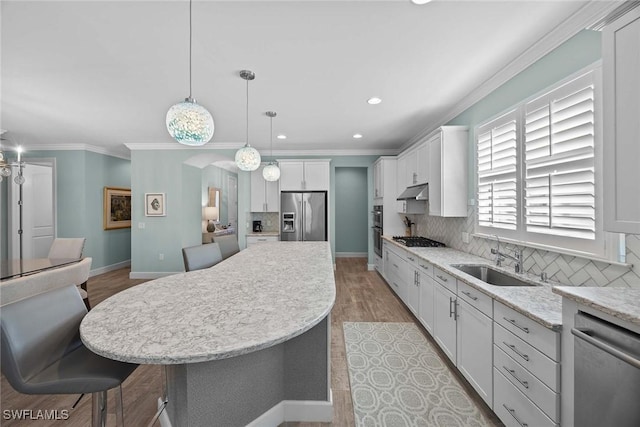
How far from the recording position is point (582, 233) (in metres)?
1.65

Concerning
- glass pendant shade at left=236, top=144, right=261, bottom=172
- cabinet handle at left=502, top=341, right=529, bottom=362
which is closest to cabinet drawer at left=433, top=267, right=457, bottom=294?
cabinet handle at left=502, top=341, right=529, bottom=362

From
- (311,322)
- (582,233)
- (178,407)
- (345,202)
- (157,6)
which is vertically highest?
(157,6)

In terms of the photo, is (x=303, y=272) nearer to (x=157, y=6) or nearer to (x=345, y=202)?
(x=157, y=6)

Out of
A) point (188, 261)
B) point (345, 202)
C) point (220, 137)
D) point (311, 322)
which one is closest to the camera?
point (311, 322)

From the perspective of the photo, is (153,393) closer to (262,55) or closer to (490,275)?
(262,55)

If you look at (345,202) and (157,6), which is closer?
(157,6)

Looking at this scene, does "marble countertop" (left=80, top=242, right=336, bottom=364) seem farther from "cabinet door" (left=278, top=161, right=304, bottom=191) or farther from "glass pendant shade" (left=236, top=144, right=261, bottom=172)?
"cabinet door" (left=278, top=161, right=304, bottom=191)

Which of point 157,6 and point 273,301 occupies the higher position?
point 157,6

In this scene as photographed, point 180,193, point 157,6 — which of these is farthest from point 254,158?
point 180,193

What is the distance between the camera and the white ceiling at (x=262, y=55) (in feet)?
5.49

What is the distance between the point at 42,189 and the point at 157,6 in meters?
5.39

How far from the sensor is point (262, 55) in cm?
215

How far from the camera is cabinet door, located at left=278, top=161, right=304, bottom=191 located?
5238 mm

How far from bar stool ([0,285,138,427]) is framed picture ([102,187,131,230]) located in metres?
5.47
